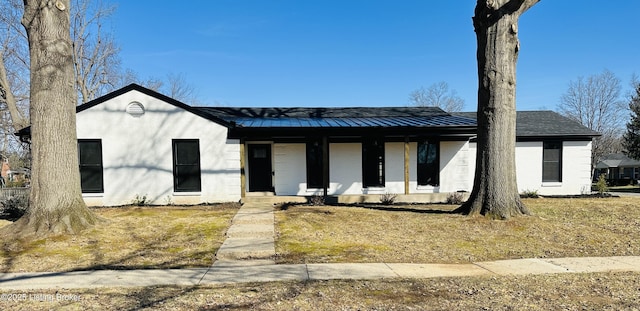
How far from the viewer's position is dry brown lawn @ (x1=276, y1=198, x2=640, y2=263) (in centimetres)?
635

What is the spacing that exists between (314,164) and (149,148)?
6.08 metres

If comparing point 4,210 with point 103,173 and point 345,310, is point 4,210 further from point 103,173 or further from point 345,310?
point 345,310

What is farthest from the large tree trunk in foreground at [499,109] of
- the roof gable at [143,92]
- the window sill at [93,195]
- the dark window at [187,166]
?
the window sill at [93,195]

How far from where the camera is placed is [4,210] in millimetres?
10375

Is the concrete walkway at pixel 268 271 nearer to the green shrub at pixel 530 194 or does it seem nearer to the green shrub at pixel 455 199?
the green shrub at pixel 455 199

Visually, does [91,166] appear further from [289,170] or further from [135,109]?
[289,170]

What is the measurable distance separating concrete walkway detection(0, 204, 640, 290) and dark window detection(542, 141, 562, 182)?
419 inches

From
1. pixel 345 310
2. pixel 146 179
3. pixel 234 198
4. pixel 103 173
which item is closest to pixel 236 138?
pixel 234 198

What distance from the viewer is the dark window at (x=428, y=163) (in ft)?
46.8

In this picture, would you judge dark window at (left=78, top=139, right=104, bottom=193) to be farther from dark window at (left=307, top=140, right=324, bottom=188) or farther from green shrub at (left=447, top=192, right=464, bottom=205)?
green shrub at (left=447, top=192, right=464, bottom=205)

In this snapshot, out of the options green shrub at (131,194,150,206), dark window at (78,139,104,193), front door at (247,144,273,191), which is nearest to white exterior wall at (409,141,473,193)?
front door at (247,144,273,191)

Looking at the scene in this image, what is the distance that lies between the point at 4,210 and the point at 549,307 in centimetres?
1376

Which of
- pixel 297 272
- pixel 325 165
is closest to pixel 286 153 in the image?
pixel 325 165

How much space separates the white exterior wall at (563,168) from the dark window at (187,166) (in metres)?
11.6
